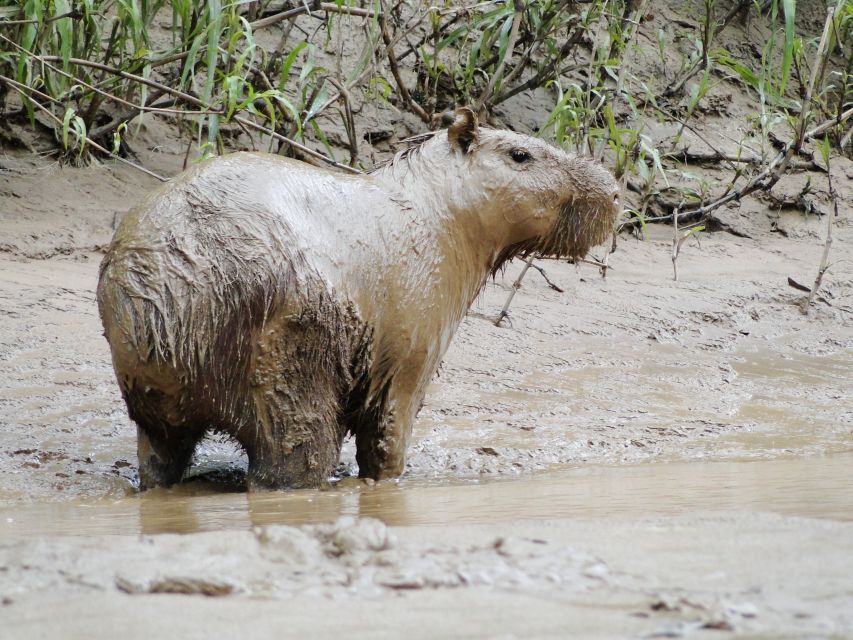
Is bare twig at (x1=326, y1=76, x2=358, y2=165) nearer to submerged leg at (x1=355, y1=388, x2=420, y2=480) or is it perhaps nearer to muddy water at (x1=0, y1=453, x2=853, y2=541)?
submerged leg at (x1=355, y1=388, x2=420, y2=480)

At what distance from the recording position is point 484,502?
10.9 ft

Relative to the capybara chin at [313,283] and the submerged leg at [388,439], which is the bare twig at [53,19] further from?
the submerged leg at [388,439]

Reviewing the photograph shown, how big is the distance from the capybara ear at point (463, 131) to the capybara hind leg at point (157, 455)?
1.49 meters

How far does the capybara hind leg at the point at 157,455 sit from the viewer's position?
4.10 m

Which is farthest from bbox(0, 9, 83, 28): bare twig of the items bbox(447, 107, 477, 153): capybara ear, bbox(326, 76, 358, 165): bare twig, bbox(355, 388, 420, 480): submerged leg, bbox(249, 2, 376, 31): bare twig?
bbox(355, 388, 420, 480): submerged leg

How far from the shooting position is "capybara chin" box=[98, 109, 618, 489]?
3.68 meters

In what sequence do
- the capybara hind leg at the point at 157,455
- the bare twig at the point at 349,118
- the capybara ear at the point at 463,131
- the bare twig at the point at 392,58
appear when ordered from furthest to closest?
the bare twig at the point at 392,58
the bare twig at the point at 349,118
the capybara ear at the point at 463,131
the capybara hind leg at the point at 157,455

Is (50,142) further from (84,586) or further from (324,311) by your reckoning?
(84,586)

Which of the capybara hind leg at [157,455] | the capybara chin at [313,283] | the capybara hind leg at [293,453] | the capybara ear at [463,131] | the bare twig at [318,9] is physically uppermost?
the bare twig at [318,9]

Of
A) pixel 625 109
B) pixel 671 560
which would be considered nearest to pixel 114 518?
pixel 671 560

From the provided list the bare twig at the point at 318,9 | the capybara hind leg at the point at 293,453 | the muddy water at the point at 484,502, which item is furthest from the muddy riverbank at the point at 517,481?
the bare twig at the point at 318,9

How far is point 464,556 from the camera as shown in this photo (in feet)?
7.10

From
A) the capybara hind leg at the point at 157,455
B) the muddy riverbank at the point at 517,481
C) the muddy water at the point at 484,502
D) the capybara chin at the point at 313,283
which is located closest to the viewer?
the muddy riverbank at the point at 517,481

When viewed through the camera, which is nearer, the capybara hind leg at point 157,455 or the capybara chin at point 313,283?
the capybara chin at point 313,283
